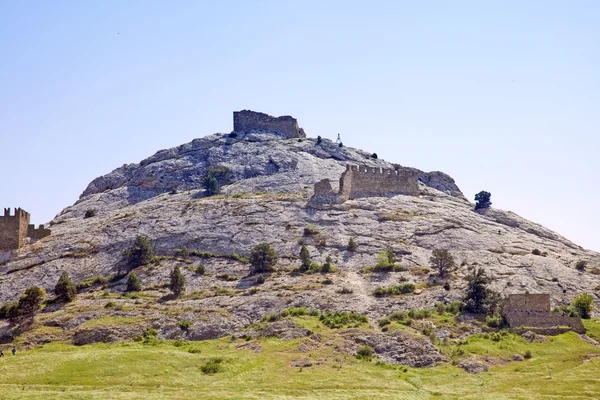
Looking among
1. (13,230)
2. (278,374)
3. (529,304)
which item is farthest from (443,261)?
(13,230)

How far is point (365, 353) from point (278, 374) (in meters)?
9.58

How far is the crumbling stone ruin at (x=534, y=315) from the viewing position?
7400 centimetres

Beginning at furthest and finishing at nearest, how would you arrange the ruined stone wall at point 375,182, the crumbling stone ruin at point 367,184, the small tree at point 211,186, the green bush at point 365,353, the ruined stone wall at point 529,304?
the small tree at point 211,186 < the ruined stone wall at point 375,182 < the crumbling stone ruin at point 367,184 < the ruined stone wall at point 529,304 < the green bush at point 365,353

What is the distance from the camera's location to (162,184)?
447 ft

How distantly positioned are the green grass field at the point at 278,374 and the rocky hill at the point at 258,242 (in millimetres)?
4343

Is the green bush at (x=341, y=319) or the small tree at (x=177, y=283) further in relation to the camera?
the small tree at (x=177, y=283)

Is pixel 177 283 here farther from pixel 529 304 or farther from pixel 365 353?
pixel 529 304

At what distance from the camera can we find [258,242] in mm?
100375

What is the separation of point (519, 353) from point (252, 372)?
23860 millimetres

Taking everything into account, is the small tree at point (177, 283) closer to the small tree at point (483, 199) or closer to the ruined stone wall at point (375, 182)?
the ruined stone wall at point (375, 182)

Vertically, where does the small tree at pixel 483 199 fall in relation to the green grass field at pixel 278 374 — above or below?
above

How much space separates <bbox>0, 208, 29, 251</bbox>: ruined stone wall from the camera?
10100cm

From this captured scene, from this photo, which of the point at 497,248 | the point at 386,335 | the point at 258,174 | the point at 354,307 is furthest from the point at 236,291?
the point at 258,174

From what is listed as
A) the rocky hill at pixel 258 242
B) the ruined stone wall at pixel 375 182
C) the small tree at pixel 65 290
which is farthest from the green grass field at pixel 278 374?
the ruined stone wall at pixel 375 182
